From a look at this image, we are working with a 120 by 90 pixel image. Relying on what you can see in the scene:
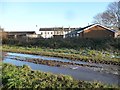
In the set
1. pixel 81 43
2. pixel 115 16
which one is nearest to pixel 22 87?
pixel 81 43

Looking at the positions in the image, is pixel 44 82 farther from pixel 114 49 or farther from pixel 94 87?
pixel 114 49

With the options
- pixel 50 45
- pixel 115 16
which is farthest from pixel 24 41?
pixel 115 16

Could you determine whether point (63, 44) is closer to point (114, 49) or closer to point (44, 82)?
point (114, 49)

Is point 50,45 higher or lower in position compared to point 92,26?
lower

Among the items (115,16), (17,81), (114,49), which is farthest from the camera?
(115,16)

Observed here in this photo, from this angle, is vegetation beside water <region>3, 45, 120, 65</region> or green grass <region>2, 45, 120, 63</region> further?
green grass <region>2, 45, 120, 63</region>

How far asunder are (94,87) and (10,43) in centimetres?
2966

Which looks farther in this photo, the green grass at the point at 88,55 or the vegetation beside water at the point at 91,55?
the green grass at the point at 88,55

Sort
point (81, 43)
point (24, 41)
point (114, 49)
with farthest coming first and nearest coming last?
point (24, 41) < point (81, 43) < point (114, 49)

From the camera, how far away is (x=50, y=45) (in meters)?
29.5

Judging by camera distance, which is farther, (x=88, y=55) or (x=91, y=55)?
(x=88, y=55)

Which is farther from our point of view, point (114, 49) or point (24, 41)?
point (24, 41)

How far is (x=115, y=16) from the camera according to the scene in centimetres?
4266

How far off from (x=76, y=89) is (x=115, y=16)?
37673 mm
